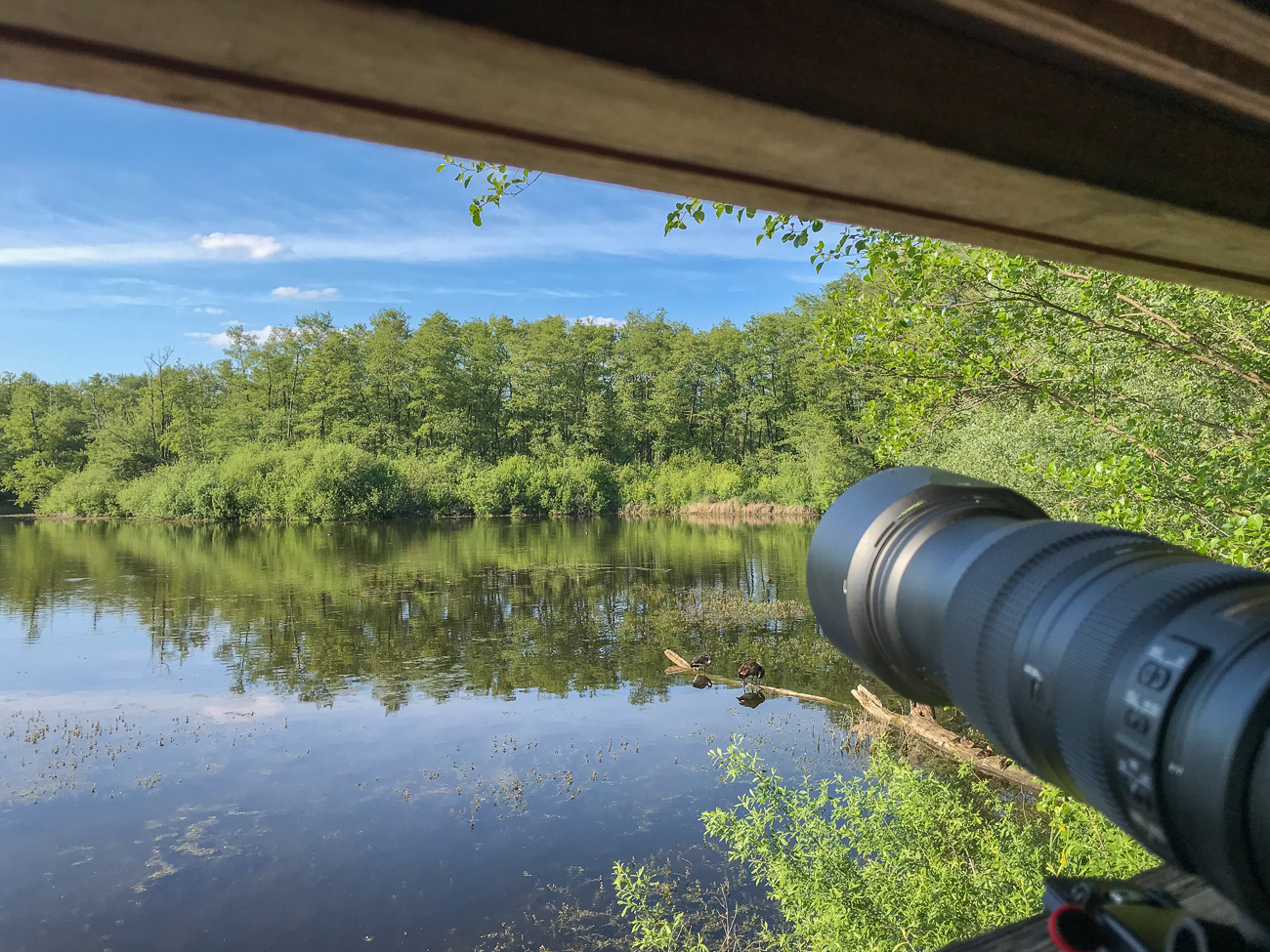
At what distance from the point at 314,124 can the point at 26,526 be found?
3944cm

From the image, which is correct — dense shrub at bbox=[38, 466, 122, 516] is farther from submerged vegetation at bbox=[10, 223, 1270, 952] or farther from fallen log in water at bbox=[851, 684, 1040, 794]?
fallen log in water at bbox=[851, 684, 1040, 794]

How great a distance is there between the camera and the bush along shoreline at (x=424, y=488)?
32.2m

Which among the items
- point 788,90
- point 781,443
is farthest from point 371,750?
point 781,443

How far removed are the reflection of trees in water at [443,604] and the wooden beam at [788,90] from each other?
9.07m

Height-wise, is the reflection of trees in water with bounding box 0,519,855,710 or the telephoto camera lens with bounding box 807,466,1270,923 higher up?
the telephoto camera lens with bounding box 807,466,1270,923

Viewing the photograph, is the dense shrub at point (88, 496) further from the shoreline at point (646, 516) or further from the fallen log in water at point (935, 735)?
the fallen log in water at point (935, 735)

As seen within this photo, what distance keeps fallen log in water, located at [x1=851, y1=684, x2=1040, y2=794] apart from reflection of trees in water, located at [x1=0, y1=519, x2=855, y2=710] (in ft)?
4.46

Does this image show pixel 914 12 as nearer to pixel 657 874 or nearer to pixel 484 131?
pixel 484 131

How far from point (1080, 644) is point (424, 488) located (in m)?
35.1

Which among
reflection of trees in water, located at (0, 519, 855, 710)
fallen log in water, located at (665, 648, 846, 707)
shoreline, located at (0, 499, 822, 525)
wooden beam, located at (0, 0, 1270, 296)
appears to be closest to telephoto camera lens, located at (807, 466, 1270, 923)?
wooden beam, located at (0, 0, 1270, 296)

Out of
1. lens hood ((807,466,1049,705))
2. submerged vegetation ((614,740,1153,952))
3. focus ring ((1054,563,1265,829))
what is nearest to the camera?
focus ring ((1054,563,1265,829))

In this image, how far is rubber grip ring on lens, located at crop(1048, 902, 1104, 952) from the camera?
1.77ft

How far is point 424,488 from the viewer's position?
3447cm

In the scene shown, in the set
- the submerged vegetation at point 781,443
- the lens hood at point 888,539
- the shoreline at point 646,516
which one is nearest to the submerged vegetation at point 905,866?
the submerged vegetation at point 781,443
